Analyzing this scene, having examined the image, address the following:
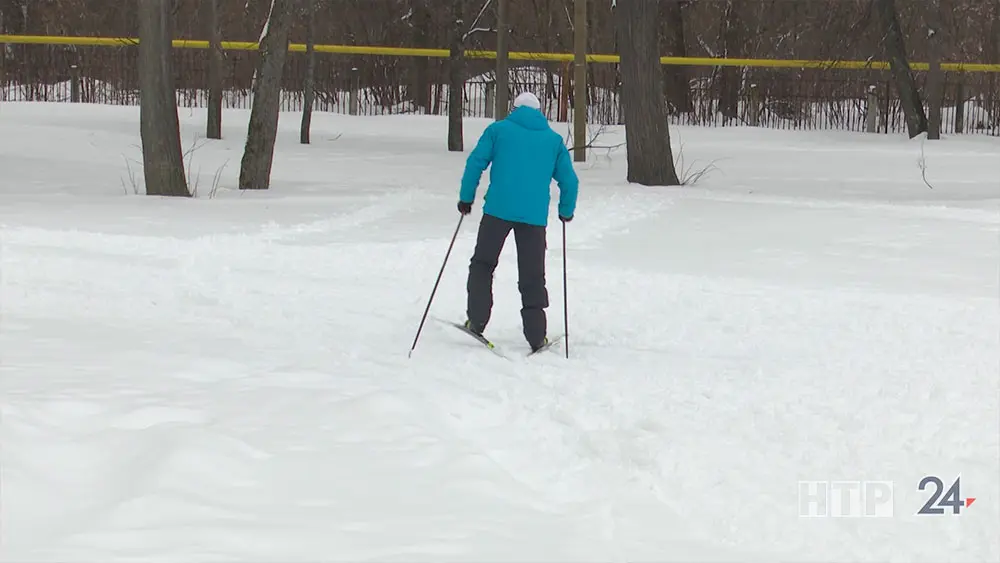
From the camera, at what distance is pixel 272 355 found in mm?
7703

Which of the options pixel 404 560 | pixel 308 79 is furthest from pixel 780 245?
pixel 308 79

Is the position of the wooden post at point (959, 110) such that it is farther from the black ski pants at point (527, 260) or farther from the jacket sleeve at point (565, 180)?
the black ski pants at point (527, 260)

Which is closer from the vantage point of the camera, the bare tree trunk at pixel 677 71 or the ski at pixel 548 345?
the ski at pixel 548 345

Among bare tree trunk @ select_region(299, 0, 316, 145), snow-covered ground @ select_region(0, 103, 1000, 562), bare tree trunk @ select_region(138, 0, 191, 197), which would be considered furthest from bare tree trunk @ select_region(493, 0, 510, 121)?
snow-covered ground @ select_region(0, 103, 1000, 562)

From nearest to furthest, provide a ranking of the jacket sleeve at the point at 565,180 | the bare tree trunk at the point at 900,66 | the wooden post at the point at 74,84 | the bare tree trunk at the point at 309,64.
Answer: the jacket sleeve at the point at 565,180, the bare tree trunk at the point at 309,64, the bare tree trunk at the point at 900,66, the wooden post at the point at 74,84

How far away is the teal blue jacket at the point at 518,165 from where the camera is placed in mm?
8055

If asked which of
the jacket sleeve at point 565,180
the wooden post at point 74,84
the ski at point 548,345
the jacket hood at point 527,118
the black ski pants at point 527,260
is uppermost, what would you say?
the wooden post at point 74,84

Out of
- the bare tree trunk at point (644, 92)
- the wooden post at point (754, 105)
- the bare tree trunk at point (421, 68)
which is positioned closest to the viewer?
the bare tree trunk at point (644, 92)

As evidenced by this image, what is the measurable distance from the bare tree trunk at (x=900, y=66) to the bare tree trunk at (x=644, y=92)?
10.7 m

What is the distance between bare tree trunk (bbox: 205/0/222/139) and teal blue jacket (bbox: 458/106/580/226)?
18052mm

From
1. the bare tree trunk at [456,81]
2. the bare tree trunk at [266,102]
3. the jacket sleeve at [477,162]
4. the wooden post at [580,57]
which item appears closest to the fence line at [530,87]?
the bare tree trunk at [456,81]

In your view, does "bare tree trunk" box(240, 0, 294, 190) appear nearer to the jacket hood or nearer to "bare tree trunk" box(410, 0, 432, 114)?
the jacket hood

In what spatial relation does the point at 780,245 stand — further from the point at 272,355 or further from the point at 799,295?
the point at 272,355

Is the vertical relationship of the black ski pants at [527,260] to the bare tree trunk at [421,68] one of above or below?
below
